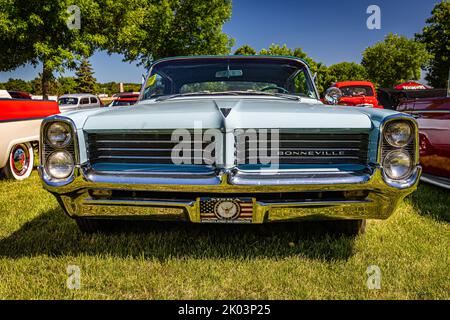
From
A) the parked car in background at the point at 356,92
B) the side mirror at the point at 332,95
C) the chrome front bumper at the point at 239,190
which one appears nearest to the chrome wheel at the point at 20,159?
the chrome front bumper at the point at 239,190

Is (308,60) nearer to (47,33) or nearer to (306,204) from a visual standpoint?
(47,33)

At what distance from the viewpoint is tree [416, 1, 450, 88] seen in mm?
25609

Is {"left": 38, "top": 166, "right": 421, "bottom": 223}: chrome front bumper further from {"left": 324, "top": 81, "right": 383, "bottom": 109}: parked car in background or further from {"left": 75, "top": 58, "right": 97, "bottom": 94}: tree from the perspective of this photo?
{"left": 75, "top": 58, "right": 97, "bottom": 94}: tree

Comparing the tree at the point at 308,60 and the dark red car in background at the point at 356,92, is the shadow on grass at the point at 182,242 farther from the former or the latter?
the tree at the point at 308,60

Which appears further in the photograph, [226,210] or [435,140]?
[435,140]

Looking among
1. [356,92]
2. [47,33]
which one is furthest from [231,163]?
[47,33]

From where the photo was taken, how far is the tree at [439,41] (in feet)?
84.0

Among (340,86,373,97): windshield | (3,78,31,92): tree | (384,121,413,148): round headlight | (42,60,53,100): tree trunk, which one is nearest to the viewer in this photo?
(384,121,413,148): round headlight

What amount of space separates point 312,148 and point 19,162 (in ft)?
14.5

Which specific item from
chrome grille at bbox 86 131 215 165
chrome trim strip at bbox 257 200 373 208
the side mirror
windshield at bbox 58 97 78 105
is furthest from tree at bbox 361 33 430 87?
chrome grille at bbox 86 131 215 165

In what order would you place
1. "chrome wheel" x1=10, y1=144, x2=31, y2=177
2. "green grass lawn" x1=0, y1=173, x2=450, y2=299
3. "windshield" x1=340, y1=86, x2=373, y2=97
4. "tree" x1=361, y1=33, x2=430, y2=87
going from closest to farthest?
1. "green grass lawn" x1=0, y1=173, x2=450, y2=299
2. "chrome wheel" x1=10, y1=144, x2=31, y2=177
3. "windshield" x1=340, y1=86, x2=373, y2=97
4. "tree" x1=361, y1=33, x2=430, y2=87

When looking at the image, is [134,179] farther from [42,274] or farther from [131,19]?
[131,19]

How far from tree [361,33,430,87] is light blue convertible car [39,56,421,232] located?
2858 centimetres

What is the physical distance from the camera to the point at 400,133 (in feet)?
6.92
